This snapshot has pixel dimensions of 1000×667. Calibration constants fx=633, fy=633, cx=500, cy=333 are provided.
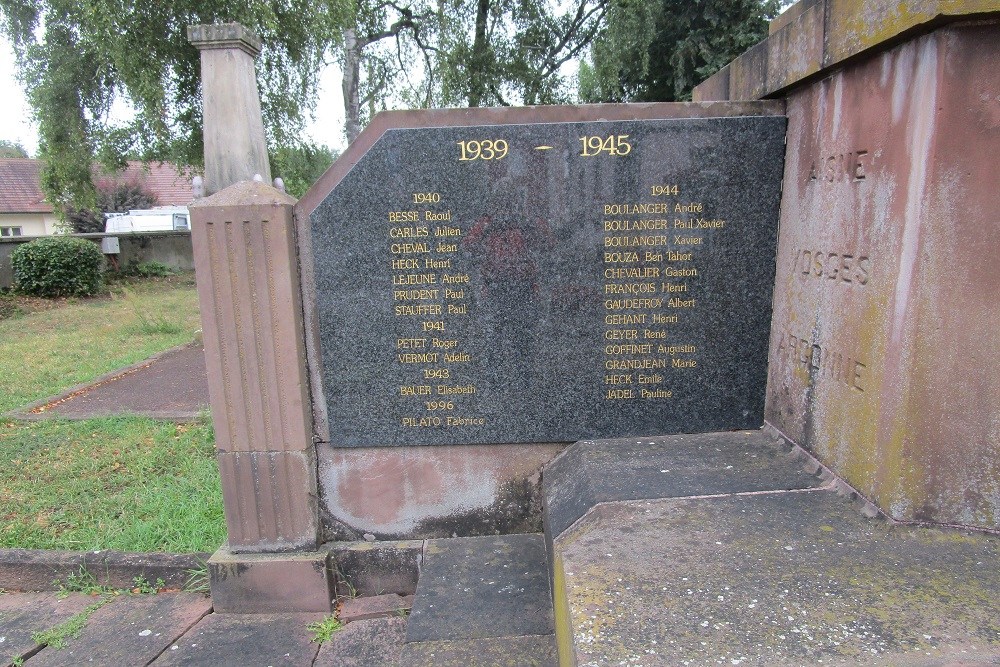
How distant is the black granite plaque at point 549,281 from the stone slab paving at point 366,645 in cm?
72

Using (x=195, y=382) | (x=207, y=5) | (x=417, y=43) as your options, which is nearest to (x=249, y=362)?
(x=195, y=382)

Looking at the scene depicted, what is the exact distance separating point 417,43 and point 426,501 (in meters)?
15.2

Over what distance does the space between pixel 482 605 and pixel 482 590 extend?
0.26 ft

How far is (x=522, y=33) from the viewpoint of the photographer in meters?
14.4

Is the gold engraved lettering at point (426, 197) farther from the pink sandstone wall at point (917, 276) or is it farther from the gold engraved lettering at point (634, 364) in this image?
the pink sandstone wall at point (917, 276)

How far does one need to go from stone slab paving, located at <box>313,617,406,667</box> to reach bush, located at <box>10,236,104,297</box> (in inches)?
522

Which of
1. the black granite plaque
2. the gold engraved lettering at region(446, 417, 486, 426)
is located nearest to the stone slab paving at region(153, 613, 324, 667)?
the black granite plaque

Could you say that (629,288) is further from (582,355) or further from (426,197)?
(426,197)

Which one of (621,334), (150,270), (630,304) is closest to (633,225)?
(630,304)

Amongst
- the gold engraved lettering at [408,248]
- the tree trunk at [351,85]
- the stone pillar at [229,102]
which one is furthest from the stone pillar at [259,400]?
the tree trunk at [351,85]

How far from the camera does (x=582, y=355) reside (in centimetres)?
255

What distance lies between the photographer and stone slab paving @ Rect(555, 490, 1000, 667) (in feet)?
4.50

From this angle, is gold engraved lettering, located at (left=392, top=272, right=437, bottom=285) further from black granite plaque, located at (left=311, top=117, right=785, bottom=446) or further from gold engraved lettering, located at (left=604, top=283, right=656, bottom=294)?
gold engraved lettering, located at (left=604, top=283, right=656, bottom=294)

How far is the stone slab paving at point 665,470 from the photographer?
2.10 meters
